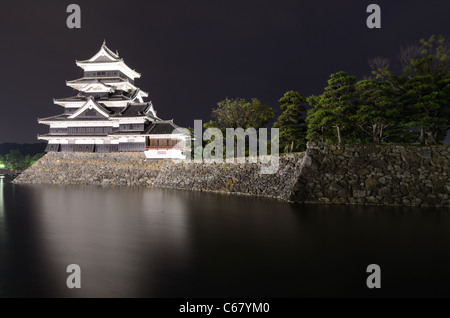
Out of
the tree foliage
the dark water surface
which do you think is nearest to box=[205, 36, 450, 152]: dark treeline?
the dark water surface

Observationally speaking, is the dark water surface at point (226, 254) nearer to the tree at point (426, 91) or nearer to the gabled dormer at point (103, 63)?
the tree at point (426, 91)

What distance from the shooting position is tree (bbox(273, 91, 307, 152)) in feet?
63.2

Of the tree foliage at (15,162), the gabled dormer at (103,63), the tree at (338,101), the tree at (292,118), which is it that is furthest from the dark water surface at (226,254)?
the tree foliage at (15,162)

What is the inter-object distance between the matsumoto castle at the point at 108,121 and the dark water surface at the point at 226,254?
19543 millimetres

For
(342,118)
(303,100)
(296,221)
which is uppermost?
(303,100)

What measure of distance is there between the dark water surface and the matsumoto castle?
19.5 meters

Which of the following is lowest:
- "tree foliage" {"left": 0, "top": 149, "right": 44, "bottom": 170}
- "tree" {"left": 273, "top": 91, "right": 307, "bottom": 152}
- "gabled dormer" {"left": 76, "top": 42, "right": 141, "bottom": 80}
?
"tree foliage" {"left": 0, "top": 149, "right": 44, "bottom": 170}

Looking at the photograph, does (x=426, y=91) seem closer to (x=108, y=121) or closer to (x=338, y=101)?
(x=338, y=101)

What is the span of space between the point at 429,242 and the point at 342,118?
9.59m

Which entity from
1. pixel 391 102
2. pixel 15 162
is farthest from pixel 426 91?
pixel 15 162

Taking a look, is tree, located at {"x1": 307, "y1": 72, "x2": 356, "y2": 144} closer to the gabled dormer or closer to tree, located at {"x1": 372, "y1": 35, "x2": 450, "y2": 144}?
tree, located at {"x1": 372, "y1": 35, "x2": 450, "y2": 144}

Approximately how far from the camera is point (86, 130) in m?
31.8
